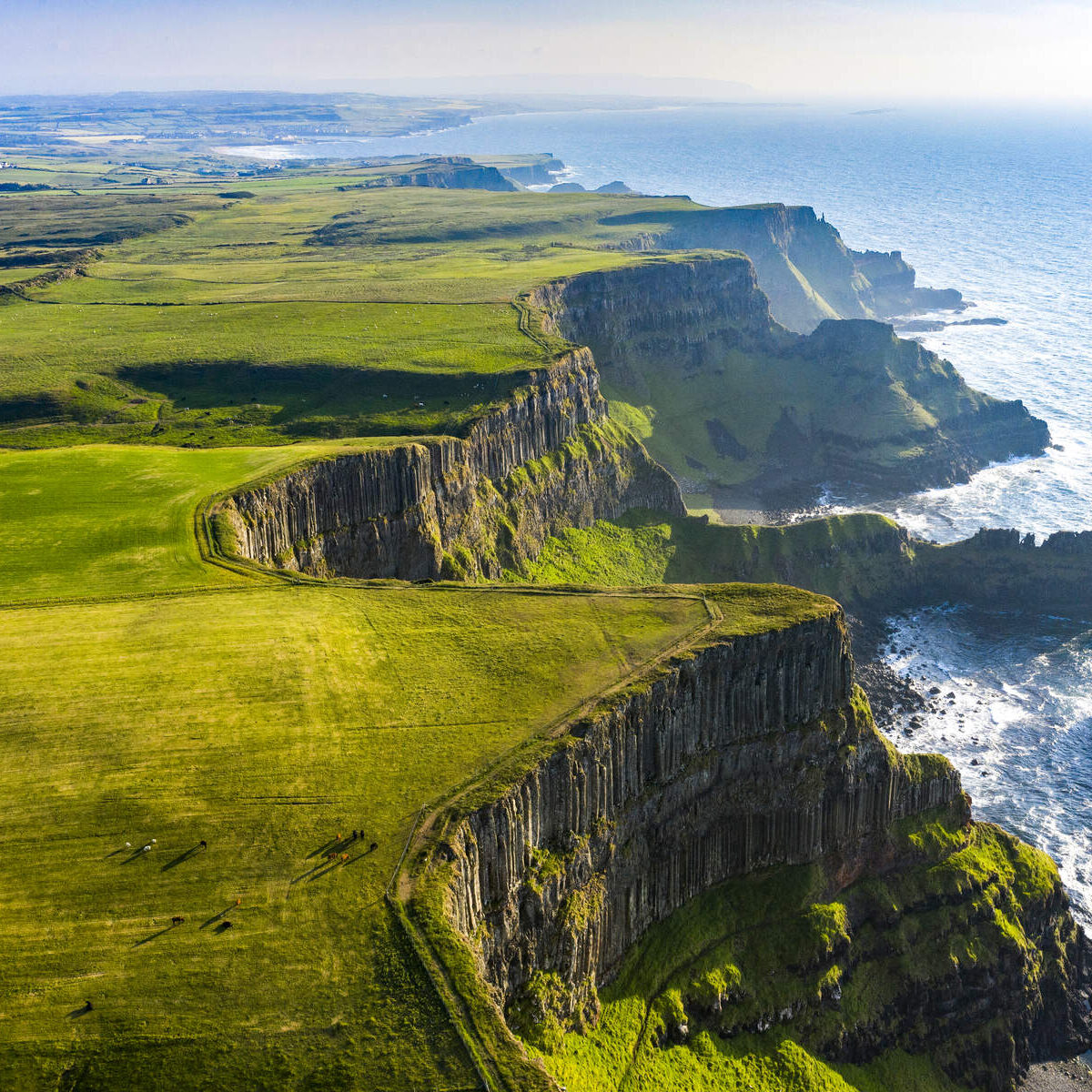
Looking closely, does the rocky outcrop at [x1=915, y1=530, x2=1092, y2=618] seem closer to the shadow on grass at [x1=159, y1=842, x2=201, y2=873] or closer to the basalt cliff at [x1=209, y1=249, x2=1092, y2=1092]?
Answer: the basalt cliff at [x1=209, y1=249, x2=1092, y2=1092]

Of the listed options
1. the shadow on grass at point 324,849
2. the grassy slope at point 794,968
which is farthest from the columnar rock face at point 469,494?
the grassy slope at point 794,968

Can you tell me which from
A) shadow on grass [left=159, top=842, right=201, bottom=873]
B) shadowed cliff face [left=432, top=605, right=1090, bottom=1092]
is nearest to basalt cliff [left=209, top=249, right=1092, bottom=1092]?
shadowed cliff face [left=432, top=605, right=1090, bottom=1092]

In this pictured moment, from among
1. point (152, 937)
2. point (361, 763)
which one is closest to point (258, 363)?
point (361, 763)

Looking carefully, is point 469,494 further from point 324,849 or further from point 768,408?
point 768,408

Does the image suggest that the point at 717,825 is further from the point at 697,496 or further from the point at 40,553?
the point at 697,496

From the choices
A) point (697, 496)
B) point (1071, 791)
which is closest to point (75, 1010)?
point (1071, 791)

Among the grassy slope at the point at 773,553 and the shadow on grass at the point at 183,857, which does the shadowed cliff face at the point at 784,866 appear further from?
the grassy slope at the point at 773,553

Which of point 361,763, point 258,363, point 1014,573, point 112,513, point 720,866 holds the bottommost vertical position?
point 1014,573

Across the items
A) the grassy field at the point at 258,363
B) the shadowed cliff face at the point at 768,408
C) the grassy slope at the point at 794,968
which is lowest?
the grassy slope at the point at 794,968
